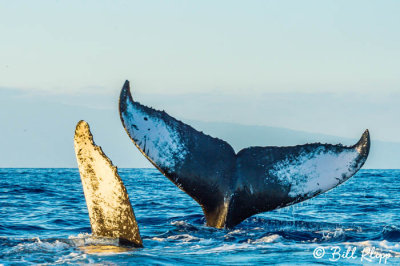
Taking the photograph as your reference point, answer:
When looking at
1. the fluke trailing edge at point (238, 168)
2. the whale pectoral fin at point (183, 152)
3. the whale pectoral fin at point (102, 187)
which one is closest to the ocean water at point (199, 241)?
the whale pectoral fin at point (102, 187)

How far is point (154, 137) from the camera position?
6.95 metres

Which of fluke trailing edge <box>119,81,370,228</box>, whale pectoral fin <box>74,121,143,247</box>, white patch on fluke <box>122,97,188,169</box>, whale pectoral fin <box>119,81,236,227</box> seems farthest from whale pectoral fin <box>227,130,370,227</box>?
whale pectoral fin <box>74,121,143,247</box>

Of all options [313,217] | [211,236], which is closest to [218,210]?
[211,236]

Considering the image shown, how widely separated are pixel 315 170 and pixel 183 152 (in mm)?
1412

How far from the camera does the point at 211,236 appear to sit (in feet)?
25.4

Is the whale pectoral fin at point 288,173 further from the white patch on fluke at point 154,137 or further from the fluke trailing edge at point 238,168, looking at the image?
the white patch on fluke at point 154,137

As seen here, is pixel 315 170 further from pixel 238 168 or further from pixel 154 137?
pixel 154 137

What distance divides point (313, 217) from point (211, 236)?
5.11 meters

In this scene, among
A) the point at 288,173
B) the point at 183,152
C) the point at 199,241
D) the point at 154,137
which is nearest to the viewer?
the point at 154,137

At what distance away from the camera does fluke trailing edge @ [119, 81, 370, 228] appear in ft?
23.4

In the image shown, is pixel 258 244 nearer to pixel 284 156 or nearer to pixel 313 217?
pixel 284 156

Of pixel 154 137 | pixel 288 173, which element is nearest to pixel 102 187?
pixel 154 137

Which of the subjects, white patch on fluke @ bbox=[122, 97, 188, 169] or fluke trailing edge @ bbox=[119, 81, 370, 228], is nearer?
white patch on fluke @ bbox=[122, 97, 188, 169]

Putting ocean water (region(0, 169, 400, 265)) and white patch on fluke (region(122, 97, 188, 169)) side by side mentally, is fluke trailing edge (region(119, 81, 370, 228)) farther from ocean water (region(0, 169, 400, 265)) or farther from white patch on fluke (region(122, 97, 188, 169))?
ocean water (region(0, 169, 400, 265))
